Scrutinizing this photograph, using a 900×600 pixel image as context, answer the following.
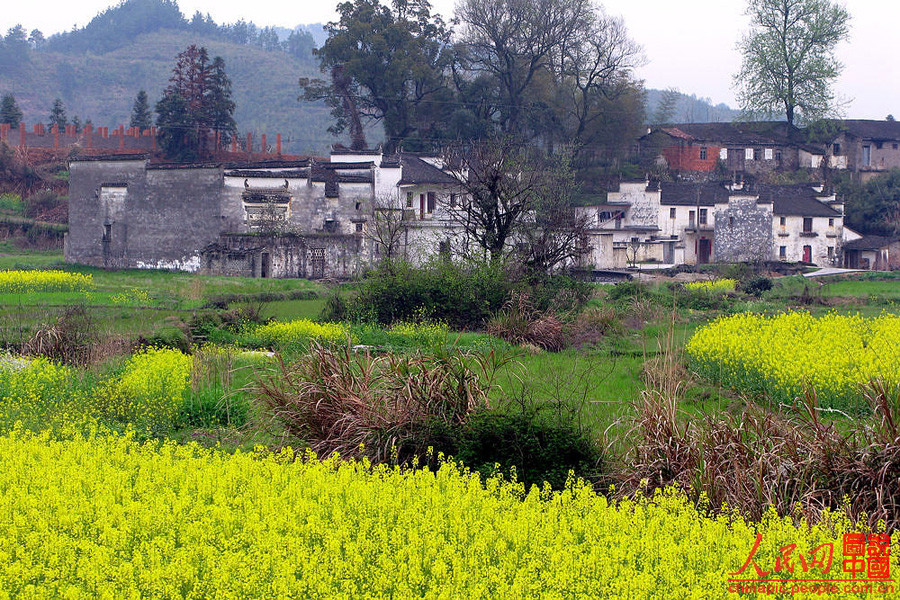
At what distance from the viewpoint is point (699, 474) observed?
7977mm

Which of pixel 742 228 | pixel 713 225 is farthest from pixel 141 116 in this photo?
pixel 742 228

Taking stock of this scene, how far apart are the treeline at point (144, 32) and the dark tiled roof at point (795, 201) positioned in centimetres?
9007

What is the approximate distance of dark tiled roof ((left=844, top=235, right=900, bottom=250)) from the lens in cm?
5662

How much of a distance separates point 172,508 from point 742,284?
33203 millimetres

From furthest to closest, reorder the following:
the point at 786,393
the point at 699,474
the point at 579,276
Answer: the point at 579,276 → the point at 786,393 → the point at 699,474

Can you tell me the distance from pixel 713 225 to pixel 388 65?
2253cm

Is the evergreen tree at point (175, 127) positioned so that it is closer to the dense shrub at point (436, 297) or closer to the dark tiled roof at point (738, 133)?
the dark tiled roof at point (738, 133)

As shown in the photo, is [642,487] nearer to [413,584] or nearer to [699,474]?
[699,474]

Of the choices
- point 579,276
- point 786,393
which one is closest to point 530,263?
point 579,276

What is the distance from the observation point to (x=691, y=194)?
57625 mm

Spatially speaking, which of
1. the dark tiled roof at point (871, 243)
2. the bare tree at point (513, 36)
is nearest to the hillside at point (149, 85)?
the bare tree at point (513, 36)

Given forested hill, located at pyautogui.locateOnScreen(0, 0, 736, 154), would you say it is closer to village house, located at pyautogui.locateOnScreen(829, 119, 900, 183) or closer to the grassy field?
village house, located at pyautogui.locateOnScreen(829, 119, 900, 183)

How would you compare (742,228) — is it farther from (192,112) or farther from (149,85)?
(149,85)

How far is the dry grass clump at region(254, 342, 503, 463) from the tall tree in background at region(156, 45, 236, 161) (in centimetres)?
4879
